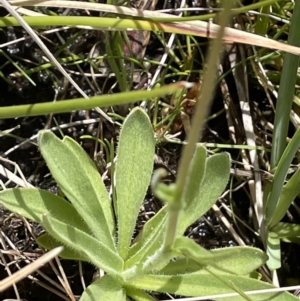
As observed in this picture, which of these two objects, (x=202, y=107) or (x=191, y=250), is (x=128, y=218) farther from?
(x=202, y=107)

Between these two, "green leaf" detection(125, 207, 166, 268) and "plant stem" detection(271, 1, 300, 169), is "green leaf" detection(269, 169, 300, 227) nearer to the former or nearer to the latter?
"plant stem" detection(271, 1, 300, 169)

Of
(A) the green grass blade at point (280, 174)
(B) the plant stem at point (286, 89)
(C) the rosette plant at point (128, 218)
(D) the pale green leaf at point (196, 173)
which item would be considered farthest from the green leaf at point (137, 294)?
(B) the plant stem at point (286, 89)

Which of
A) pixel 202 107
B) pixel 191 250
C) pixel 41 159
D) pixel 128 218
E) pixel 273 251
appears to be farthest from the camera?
pixel 41 159

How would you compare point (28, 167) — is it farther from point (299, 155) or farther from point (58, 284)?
point (299, 155)

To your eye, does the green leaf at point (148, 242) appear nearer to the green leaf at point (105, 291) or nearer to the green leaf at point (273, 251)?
the green leaf at point (105, 291)

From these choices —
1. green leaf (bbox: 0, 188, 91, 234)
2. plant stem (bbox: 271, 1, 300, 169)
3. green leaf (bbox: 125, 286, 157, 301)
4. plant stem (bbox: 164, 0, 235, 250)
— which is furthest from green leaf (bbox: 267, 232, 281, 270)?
plant stem (bbox: 164, 0, 235, 250)

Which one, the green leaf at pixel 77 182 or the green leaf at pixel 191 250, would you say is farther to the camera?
the green leaf at pixel 77 182

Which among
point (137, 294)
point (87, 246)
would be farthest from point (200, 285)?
point (87, 246)
